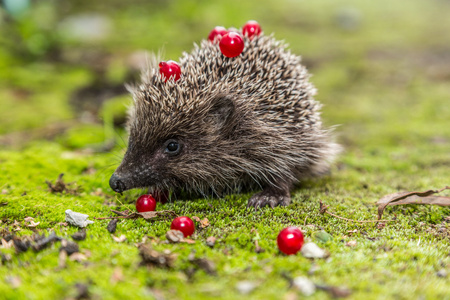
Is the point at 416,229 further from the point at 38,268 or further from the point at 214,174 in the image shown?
the point at 38,268

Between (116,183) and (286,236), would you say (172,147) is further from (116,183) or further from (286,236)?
(286,236)

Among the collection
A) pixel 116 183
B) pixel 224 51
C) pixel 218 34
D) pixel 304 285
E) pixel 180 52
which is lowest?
pixel 304 285

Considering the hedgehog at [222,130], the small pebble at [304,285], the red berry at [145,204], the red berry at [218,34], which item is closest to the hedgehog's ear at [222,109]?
the hedgehog at [222,130]

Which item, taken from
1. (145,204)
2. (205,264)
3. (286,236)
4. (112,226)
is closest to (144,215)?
(145,204)

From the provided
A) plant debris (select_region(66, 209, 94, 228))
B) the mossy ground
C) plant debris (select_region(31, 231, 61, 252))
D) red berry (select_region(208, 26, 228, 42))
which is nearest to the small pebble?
the mossy ground

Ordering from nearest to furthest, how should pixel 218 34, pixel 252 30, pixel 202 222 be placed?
pixel 202 222, pixel 218 34, pixel 252 30

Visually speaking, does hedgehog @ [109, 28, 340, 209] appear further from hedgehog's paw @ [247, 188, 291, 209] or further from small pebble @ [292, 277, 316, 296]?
small pebble @ [292, 277, 316, 296]
